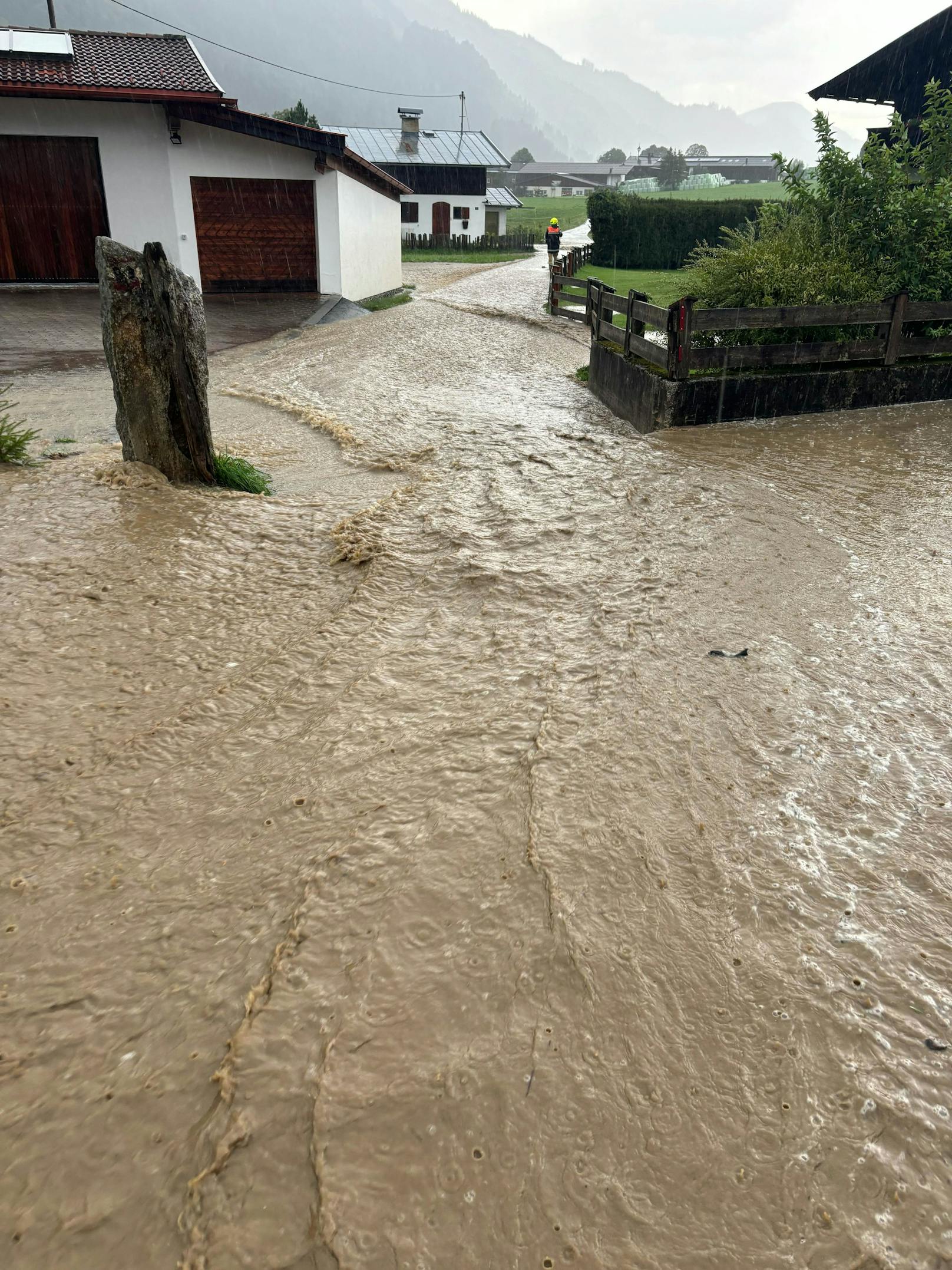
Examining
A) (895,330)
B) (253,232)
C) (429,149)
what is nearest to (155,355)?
(895,330)

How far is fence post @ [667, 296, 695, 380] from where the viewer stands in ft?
30.6

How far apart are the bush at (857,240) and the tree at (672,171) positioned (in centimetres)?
8905

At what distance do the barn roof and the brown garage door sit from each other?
13.9 m

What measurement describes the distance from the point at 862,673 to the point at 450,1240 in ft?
11.7

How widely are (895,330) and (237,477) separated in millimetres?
8498

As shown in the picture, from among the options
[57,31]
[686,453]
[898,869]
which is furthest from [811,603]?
[57,31]

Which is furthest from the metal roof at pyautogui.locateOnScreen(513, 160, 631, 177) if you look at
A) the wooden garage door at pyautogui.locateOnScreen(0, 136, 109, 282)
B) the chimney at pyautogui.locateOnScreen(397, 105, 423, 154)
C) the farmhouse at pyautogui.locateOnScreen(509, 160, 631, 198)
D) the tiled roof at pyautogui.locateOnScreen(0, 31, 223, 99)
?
the wooden garage door at pyautogui.locateOnScreen(0, 136, 109, 282)

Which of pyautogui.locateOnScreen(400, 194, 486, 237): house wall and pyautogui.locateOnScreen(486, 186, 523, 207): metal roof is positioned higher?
pyautogui.locateOnScreen(486, 186, 523, 207): metal roof

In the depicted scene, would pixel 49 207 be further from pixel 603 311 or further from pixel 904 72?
pixel 904 72

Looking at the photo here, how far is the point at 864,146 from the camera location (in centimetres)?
1161

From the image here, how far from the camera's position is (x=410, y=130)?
4878 centimetres

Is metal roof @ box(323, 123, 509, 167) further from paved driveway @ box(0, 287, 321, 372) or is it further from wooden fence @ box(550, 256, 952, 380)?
wooden fence @ box(550, 256, 952, 380)

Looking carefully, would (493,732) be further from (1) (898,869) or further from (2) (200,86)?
(2) (200,86)

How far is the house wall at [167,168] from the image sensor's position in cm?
1677
